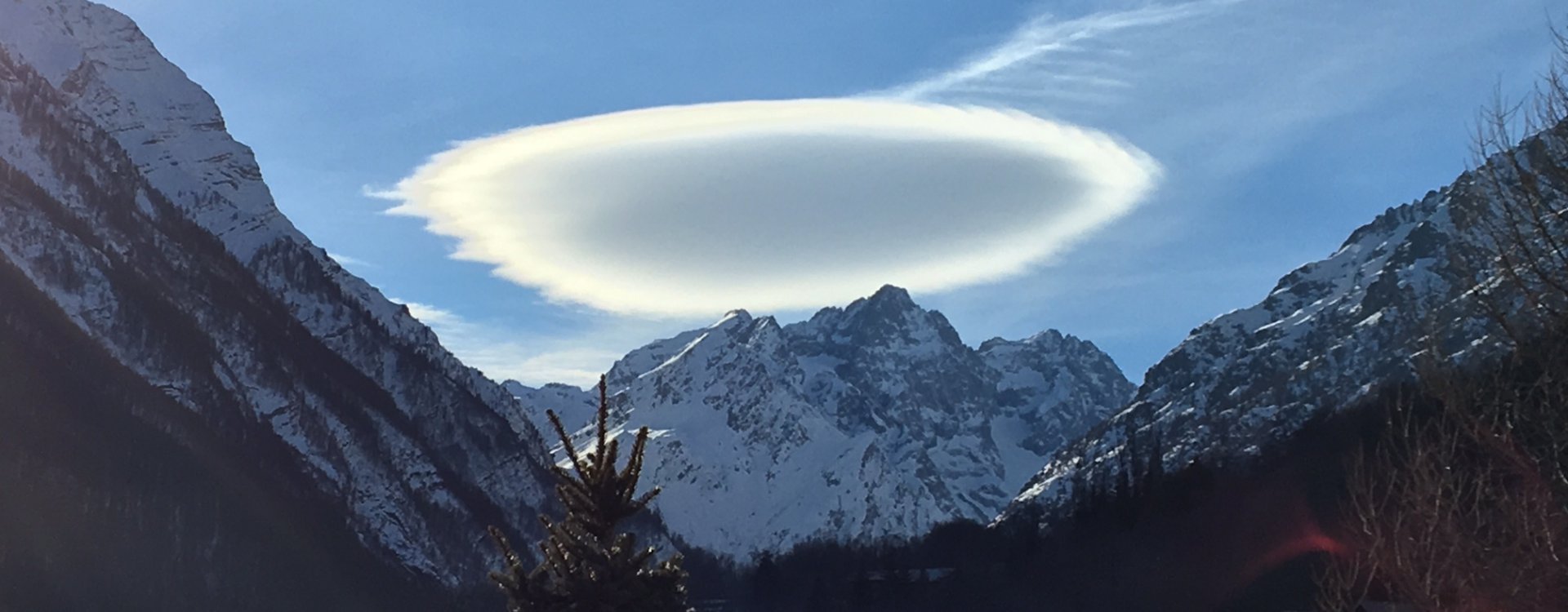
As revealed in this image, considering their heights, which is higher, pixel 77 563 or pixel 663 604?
pixel 77 563

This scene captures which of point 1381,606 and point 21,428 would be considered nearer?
point 1381,606

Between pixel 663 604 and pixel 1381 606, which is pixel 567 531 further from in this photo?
pixel 1381 606

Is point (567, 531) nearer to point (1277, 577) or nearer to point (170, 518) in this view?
point (1277, 577)

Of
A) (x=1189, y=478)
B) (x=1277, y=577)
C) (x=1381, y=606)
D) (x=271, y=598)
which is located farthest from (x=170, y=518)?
(x=1381, y=606)

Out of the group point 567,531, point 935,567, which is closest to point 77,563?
point 935,567

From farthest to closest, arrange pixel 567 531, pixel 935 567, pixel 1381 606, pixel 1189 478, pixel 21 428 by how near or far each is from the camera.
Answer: pixel 935 567
pixel 21 428
pixel 1189 478
pixel 1381 606
pixel 567 531

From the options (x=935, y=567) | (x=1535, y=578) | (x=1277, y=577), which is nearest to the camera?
(x=1535, y=578)

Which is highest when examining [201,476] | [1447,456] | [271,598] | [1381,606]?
[201,476]
